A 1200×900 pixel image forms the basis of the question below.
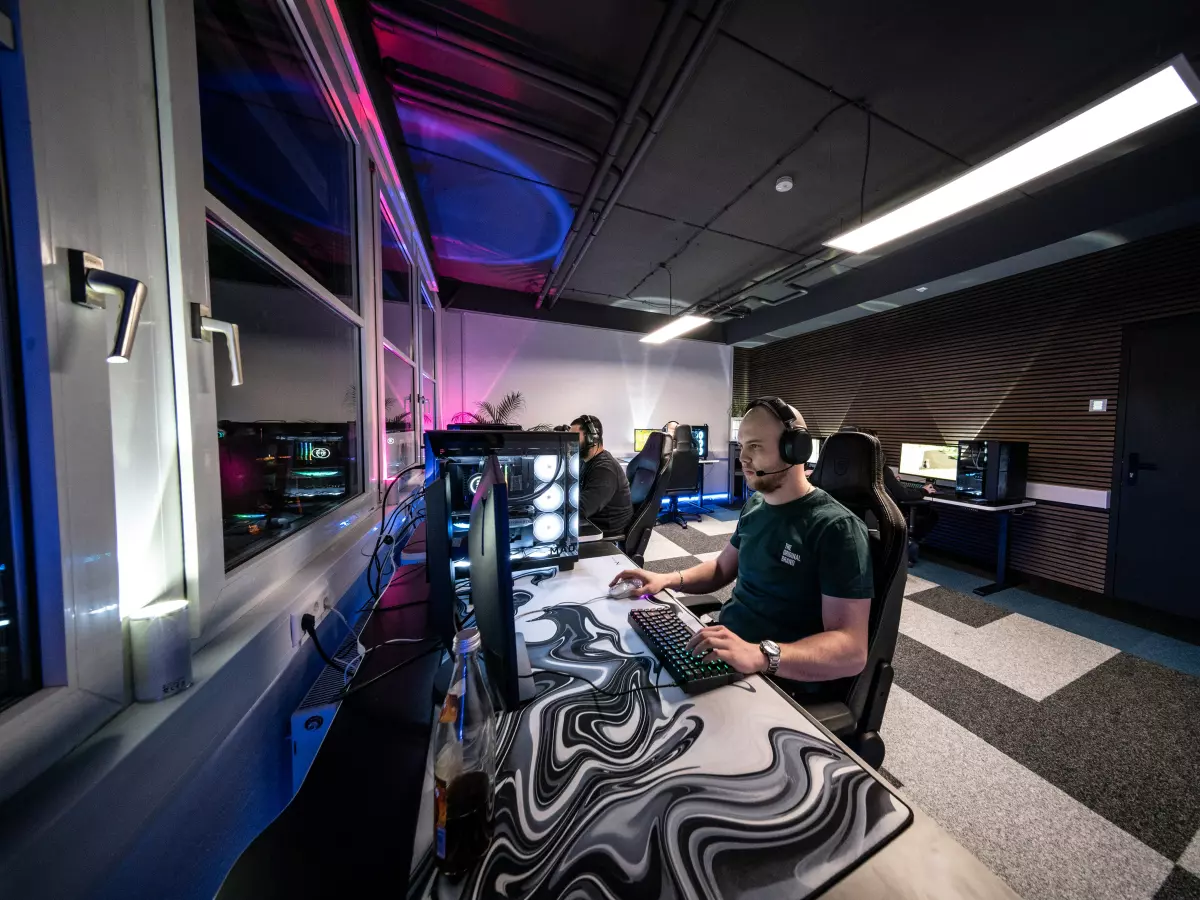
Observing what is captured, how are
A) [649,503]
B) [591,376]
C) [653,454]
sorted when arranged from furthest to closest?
[591,376] → [653,454] → [649,503]

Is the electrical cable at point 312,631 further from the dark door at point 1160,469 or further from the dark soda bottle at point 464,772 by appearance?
→ the dark door at point 1160,469

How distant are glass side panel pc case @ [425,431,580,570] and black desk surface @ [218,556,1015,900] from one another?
672mm

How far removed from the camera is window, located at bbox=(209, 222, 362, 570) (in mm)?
1076

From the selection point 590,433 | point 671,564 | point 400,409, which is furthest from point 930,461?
point 400,409

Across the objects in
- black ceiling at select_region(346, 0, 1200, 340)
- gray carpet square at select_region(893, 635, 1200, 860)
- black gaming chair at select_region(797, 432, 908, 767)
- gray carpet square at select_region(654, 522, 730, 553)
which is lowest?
gray carpet square at select_region(893, 635, 1200, 860)

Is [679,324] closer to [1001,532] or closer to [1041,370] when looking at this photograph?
[1041,370]

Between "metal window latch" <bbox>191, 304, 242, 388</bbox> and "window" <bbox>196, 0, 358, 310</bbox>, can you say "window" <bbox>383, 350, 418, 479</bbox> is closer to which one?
"window" <bbox>196, 0, 358, 310</bbox>

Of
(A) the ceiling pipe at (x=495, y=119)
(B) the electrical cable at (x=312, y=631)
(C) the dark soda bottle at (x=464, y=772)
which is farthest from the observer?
(A) the ceiling pipe at (x=495, y=119)

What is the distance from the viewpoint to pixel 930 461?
A: 3971 mm

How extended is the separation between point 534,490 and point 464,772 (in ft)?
3.20

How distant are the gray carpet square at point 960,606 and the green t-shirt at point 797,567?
258cm

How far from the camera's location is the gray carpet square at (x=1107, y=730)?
139cm

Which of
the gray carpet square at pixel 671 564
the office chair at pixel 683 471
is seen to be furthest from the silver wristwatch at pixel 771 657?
the office chair at pixel 683 471

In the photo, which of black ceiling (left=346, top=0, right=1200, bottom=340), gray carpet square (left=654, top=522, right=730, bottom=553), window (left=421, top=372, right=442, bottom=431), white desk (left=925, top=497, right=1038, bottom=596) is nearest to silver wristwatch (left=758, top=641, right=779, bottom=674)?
black ceiling (left=346, top=0, right=1200, bottom=340)
